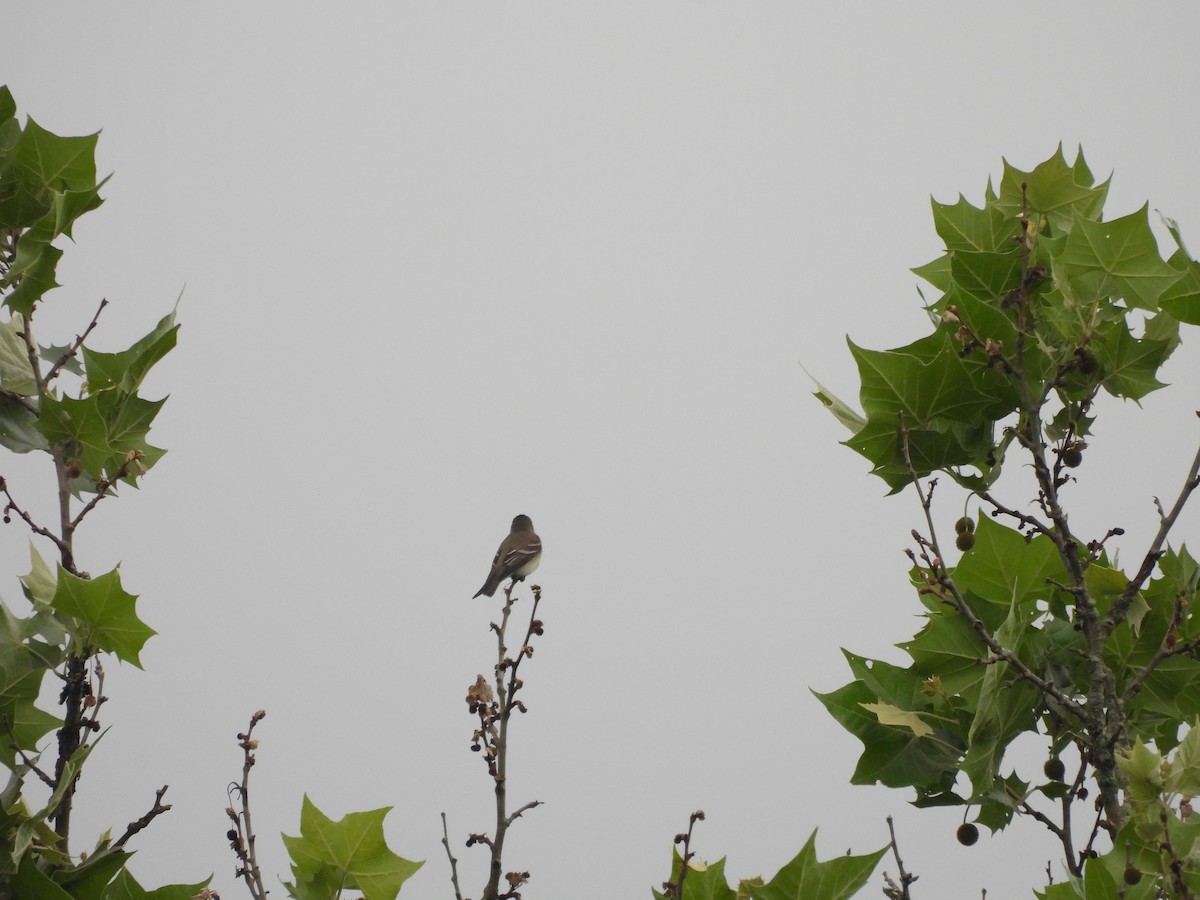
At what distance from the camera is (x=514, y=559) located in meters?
11.0

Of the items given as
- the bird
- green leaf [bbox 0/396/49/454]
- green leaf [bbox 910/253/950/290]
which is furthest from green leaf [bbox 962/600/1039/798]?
the bird

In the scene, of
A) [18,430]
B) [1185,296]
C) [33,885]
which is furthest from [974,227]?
[33,885]

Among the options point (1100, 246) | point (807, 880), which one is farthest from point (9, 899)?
point (1100, 246)

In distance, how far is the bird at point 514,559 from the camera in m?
11.0

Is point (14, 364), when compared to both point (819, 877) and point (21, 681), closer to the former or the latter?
point (21, 681)

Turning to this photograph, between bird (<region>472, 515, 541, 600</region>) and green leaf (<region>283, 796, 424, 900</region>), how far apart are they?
7.53 m

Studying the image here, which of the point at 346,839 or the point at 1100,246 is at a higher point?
the point at 1100,246

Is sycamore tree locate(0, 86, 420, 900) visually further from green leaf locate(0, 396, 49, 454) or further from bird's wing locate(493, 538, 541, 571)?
bird's wing locate(493, 538, 541, 571)

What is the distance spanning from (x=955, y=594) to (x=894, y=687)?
1.67ft

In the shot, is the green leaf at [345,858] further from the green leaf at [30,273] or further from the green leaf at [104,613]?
the green leaf at [30,273]

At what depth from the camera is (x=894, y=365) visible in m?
3.28

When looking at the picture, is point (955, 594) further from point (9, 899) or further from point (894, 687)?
point (9, 899)

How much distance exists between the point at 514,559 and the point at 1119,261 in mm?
8386

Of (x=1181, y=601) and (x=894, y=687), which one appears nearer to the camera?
(x=1181, y=601)
